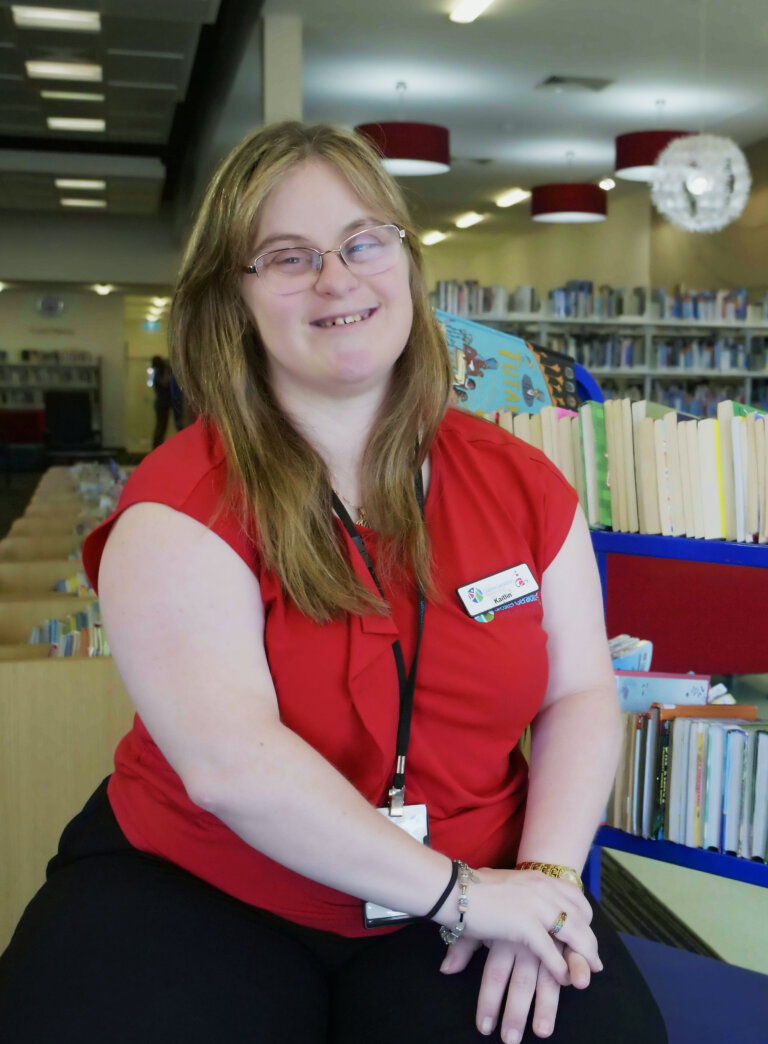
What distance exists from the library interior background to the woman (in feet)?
1.47

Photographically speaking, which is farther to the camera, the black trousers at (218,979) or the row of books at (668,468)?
the row of books at (668,468)

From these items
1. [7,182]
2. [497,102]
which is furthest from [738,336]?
[7,182]

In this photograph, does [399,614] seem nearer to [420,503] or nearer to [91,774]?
[420,503]

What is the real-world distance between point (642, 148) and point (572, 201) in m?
1.96

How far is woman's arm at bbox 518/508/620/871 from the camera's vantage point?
4.19ft

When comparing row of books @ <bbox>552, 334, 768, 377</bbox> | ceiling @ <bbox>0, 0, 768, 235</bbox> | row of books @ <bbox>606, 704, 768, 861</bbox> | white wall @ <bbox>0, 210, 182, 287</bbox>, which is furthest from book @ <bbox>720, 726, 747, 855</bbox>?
white wall @ <bbox>0, 210, 182, 287</bbox>

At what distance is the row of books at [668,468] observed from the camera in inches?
61.2

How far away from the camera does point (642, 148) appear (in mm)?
8758

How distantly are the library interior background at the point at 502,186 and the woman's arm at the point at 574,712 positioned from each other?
32 cm

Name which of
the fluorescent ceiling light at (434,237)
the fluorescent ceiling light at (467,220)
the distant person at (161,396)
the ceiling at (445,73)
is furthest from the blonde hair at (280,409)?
the distant person at (161,396)

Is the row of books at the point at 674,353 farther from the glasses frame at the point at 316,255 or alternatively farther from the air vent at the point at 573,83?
the glasses frame at the point at 316,255

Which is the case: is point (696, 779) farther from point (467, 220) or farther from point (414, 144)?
point (467, 220)

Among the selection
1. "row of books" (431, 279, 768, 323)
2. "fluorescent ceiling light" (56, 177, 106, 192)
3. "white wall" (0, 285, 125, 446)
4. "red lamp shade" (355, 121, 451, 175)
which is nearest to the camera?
"red lamp shade" (355, 121, 451, 175)

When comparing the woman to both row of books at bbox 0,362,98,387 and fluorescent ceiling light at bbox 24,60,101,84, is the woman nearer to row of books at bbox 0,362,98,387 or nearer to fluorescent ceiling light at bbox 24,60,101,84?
fluorescent ceiling light at bbox 24,60,101,84
